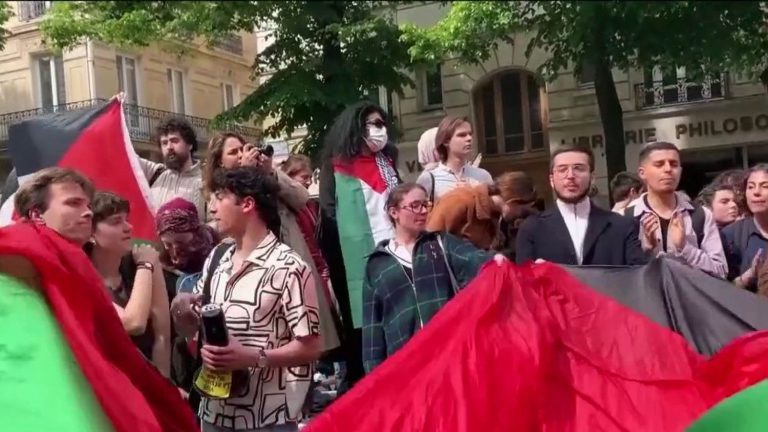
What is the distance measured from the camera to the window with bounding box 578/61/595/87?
2.27 meters

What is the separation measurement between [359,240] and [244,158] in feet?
2.05

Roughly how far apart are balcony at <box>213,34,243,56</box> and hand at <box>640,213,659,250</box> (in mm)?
1793

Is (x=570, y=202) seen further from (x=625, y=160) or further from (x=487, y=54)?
(x=487, y=54)

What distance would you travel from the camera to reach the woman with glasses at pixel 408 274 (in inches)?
152

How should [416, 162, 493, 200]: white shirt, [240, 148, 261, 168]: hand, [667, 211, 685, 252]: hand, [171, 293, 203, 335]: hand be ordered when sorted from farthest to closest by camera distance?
[416, 162, 493, 200]: white shirt, [240, 148, 261, 168]: hand, [667, 211, 685, 252]: hand, [171, 293, 203, 335]: hand

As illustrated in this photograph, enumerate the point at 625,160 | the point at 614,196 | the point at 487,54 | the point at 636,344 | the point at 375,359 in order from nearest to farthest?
1. the point at 487,54
2. the point at 625,160
3. the point at 636,344
4. the point at 614,196
5. the point at 375,359

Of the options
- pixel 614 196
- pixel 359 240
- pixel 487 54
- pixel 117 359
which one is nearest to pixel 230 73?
pixel 487 54

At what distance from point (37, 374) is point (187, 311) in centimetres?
86

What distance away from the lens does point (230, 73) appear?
270 cm

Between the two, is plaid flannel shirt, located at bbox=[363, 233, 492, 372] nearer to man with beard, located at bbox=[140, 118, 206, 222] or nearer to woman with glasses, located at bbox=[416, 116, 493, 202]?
woman with glasses, located at bbox=[416, 116, 493, 202]

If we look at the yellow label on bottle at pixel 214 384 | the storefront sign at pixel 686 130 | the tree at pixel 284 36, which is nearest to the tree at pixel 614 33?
the tree at pixel 284 36

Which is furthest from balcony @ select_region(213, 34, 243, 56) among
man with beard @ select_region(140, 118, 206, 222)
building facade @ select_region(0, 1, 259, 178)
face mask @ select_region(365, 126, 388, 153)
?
Result: man with beard @ select_region(140, 118, 206, 222)

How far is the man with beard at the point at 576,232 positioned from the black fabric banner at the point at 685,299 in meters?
0.06

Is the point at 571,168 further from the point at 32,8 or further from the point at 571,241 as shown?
the point at 32,8
